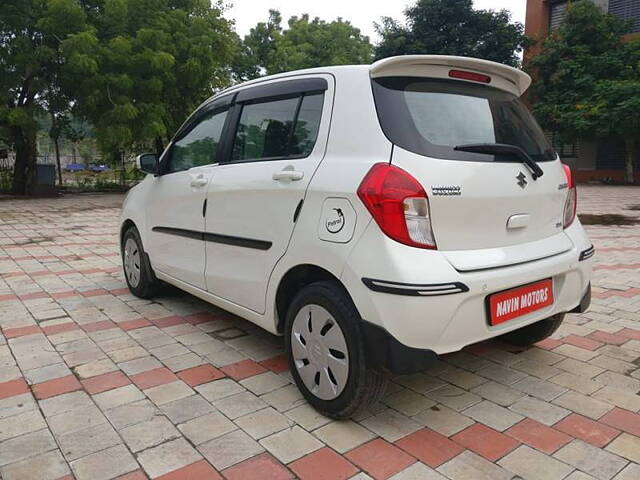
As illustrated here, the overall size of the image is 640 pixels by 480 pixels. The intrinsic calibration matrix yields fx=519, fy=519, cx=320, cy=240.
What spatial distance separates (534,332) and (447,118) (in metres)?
1.63

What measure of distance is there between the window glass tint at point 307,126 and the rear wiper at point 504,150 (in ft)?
2.41

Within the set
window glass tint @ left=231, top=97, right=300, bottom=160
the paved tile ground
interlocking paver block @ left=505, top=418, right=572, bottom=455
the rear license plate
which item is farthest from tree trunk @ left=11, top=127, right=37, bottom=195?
interlocking paver block @ left=505, top=418, right=572, bottom=455

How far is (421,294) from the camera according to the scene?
2.12m

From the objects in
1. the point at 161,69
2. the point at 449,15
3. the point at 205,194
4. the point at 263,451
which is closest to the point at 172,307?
the point at 205,194

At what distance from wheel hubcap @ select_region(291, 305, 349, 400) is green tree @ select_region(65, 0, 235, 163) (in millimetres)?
13536

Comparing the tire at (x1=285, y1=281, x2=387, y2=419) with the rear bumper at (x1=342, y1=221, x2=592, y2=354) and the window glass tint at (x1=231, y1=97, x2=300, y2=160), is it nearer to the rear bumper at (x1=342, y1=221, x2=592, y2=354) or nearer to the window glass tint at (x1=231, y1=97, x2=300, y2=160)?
the rear bumper at (x1=342, y1=221, x2=592, y2=354)

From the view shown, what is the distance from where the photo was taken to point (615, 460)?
2.17 metres

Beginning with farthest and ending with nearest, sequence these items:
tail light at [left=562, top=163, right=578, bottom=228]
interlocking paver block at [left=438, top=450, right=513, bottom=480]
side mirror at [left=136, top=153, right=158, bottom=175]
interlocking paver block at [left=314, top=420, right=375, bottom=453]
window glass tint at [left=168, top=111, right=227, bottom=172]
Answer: side mirror at [left=136, top=153, right=158, bottom=175]
window glass tint at [left=168, top=111, right=227, bottom=172]
tail light at [left=562, top=163, right=578, bottom=228]
interlocking paver block at [left=314, top=420, right=375, bottom=453]
interlocking paver block at [left=438, top=450, right=513, bottom=480]

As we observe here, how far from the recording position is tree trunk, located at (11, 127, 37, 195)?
53.6 feet

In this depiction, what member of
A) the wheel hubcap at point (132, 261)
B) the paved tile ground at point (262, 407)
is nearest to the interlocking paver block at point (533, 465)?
the paved tile ground at point (262, 407)

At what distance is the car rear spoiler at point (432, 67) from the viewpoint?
242 cm

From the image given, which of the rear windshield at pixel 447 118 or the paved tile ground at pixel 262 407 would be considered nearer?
the paved tile ground at pixel 262 407

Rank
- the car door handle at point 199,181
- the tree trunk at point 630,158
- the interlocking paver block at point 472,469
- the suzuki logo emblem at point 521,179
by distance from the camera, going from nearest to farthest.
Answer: the interlocking paver block at point 472,469 < the suzuki logo emblem at point 521,179 < the car door handle at point 199,181 < the tree trunk at point 630,158

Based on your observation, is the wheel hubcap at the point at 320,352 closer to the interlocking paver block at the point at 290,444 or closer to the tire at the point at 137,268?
the interlocking paver block at the point at 290,444
